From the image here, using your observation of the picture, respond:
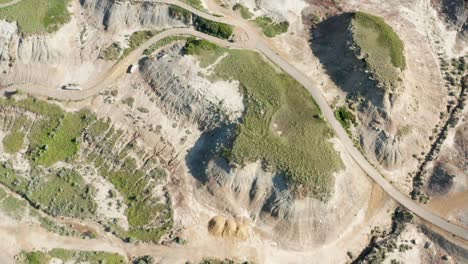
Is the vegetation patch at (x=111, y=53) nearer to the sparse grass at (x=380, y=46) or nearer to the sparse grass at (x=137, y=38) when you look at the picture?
the sparse grass at (x=137, y=38)

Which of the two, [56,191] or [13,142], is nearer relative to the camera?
[56,191]

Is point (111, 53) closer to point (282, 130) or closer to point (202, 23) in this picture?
point (202, 23)

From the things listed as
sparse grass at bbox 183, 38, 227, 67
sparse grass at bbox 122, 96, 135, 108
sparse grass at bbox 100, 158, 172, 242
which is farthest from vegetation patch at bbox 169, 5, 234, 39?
sparse grass at bbox 100, 158, 172, 242

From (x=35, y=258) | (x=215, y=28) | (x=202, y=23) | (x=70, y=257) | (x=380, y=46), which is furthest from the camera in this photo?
(x=202, y=23)

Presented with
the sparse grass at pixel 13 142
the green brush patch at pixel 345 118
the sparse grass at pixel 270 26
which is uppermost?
the sparse grass at pixel 270 26

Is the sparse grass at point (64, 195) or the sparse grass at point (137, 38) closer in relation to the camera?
the sparse grass at point (64, 195)

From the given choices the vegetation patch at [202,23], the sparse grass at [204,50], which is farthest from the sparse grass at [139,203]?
the vegetation patch at [202,23]

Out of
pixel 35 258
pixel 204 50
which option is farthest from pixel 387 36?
pixel 35 258
